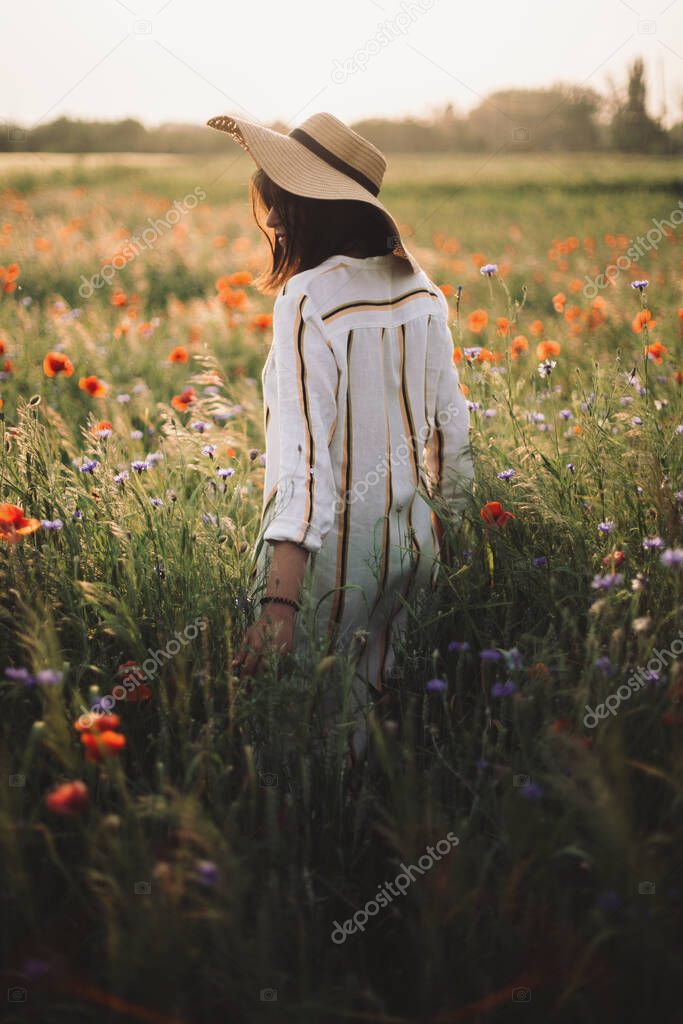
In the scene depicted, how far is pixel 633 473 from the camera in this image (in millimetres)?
2086

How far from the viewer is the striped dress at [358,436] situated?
1613mm

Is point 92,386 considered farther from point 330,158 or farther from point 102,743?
point 102,743

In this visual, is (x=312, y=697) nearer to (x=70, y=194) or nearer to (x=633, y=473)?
(x=633, y=473)

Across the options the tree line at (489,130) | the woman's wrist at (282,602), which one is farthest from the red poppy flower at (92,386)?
the tree line at (489,130)

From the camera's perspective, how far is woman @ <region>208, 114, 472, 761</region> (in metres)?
1.60

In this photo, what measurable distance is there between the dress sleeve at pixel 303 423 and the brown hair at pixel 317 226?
0.18 meters

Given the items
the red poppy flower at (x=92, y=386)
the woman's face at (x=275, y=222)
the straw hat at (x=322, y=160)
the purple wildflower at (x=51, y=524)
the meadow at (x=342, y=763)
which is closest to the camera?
the meadow at (x=342, y=763)

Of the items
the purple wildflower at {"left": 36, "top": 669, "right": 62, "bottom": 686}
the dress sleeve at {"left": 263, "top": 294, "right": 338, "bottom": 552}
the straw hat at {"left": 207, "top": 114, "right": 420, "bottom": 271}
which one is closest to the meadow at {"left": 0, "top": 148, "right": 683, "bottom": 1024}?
the purple wildflower at {"left": 36, "top": 669, "right": 62, "bottom": 686}

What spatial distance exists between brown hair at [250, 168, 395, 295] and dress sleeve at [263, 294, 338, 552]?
18 cm

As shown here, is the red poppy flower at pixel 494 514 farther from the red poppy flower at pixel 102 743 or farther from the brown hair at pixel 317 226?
the red poppy flower at pixel 102 743

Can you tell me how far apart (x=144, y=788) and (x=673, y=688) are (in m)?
0.96

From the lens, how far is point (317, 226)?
5.78 feet

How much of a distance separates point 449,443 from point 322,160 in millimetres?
740

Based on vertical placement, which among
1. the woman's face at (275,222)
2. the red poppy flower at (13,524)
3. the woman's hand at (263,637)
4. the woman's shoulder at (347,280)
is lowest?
the woman's hand at (263,637)
